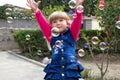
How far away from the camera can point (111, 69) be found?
34.2 feet

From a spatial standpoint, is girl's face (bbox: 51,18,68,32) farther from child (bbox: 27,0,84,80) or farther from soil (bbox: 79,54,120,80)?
soil (bbox: 79,54,120,80)

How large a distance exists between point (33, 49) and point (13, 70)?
4.18 meters

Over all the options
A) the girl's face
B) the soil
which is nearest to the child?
the girl's face

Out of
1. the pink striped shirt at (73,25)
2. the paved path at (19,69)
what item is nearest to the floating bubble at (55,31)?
the pink striped shirt at (73,25)

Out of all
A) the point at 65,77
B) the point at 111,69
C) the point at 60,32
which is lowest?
the point at 111,69

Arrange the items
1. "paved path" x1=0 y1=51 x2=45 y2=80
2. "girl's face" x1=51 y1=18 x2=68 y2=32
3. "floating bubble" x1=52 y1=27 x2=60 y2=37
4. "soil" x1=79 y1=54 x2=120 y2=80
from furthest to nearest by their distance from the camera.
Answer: "soil" x1=79 y1=54 x2=120 y2=80, "paved path" x1=0 y1=51 x2=45 y2=80, "girl's face" x1=51 y1=18 x2=68 y2=32, "floating bubble" x1=52 y1=27 x2=60 y2=37

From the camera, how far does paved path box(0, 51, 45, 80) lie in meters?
8.62

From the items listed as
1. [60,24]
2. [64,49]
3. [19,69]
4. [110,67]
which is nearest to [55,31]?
[60,24]

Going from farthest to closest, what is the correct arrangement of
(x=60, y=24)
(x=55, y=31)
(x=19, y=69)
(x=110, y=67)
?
1. (x=110, y=67)
2. (x=19, y=69)
3. (x=60, y=24)
4. (x=55, y=31)

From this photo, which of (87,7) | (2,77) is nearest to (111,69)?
(2,77)

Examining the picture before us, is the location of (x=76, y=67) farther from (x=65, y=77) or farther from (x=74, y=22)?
(x=74, y=22)

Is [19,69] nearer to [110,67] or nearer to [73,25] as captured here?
[110,67]

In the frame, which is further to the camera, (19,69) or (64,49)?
(19,69)

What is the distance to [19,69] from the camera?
33.3 ft
